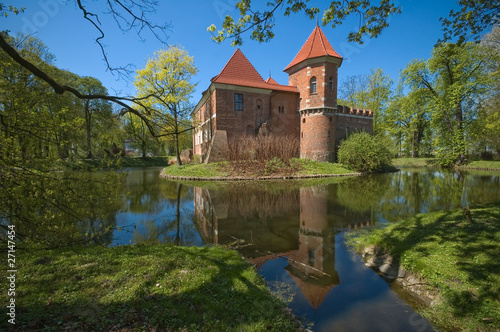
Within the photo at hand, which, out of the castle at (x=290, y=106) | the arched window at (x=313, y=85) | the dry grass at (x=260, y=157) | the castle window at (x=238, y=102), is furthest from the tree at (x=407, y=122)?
the castle window at (x=238, y=102)

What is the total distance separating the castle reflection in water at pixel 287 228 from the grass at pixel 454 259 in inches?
45.5

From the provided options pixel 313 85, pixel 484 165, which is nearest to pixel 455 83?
pixel 484 165

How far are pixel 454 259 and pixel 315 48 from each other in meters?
24.6

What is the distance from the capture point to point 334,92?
75.6 ft

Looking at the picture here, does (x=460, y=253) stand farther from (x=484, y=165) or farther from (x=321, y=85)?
(x=484, y=165)

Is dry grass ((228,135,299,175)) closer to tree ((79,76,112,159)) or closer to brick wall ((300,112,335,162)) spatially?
brick wall ((300,112,335,162))

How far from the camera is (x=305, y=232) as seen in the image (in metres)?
6.09

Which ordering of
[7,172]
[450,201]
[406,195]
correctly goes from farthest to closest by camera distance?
[406,195], [450,201], [7,172]

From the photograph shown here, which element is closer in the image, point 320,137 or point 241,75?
point 320,137

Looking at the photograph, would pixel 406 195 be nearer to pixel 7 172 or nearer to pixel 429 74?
pixel 7 172

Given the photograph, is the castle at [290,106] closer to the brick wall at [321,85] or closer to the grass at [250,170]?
the brick wall at [321,85]

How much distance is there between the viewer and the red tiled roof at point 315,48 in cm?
2277

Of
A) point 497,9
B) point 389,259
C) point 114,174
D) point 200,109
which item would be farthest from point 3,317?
point 200,109

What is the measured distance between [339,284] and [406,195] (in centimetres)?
952
